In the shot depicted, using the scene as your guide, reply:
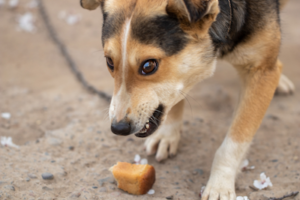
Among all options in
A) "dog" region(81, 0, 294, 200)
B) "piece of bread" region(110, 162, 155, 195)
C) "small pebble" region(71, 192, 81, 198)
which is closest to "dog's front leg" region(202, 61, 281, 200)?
"dog" region(81, 0, 294, 200)

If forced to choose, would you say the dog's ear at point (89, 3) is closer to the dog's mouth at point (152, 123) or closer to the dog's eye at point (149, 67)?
the dog's eye at point (149, 67)

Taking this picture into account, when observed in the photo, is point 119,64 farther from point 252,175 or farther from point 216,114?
point 216,114

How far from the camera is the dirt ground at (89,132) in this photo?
8.92 ft

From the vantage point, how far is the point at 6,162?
280 cm

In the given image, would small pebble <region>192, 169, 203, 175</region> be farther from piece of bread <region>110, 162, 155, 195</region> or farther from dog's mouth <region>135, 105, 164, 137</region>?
dog's mouth <region>135, 105, 164, 137</region>

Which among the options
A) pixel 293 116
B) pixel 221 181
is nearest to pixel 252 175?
pixel 221 181

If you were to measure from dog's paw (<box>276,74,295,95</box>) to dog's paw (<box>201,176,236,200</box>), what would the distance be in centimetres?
232

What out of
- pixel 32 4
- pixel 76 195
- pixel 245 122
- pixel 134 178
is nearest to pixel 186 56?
pixel 245 122

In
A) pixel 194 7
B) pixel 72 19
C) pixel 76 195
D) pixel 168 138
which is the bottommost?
pixel 72 19

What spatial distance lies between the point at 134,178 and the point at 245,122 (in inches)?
44.8

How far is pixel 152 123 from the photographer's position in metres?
2.64

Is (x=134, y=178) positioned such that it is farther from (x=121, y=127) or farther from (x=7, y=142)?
(x=7, y=142)

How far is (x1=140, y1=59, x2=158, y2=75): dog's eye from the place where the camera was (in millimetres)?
2389

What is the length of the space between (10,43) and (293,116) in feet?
15.9
